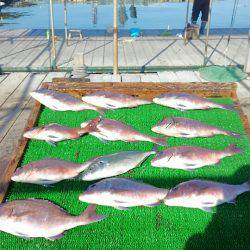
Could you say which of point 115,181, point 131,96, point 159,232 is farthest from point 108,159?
point 131,96

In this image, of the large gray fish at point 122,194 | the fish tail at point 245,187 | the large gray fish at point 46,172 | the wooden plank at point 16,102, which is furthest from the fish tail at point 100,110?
the fish tail at point 245,187

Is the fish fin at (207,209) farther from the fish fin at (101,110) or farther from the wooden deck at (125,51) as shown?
the wooden deck at (125,51)

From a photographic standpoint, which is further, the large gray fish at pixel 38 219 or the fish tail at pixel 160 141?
the fish tail at pixel 160 141

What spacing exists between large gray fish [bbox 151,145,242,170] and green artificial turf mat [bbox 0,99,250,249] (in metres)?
0.07

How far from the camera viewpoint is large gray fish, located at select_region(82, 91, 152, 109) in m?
4.71

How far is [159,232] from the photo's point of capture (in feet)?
9.43

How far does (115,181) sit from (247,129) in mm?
2271

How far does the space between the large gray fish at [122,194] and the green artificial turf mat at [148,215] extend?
3.8 inches

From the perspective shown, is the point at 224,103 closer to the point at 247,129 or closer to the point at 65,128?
the point at 247,129

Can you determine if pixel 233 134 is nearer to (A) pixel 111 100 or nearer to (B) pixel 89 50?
(A) pixel 111 100

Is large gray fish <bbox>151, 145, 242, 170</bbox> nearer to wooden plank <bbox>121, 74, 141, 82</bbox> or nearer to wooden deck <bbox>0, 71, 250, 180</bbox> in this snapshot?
wooden deck <bbox>0, 71, 250, 180</bbox>

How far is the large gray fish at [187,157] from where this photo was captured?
3461 millimetres

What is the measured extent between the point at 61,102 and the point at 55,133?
0.80 m

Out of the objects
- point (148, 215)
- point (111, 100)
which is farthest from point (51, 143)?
point (148, 215)
